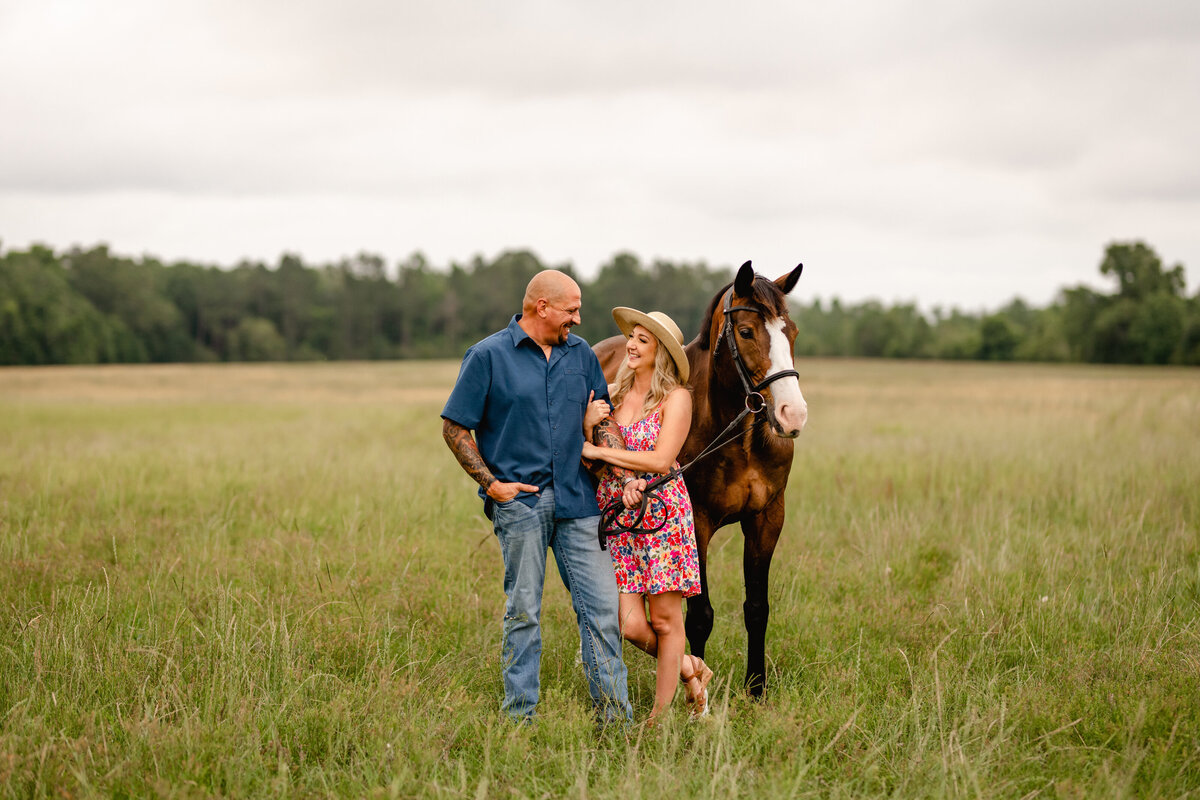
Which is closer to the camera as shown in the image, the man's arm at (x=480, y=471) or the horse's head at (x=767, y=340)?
the man's arm at (x=480, y=471)

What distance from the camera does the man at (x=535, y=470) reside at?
11.4ft

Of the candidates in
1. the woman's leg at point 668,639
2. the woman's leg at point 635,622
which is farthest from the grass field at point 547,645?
the woman's leg at point 635,622

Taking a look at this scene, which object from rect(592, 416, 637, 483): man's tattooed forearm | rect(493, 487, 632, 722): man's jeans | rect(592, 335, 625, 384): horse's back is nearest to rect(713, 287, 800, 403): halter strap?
rect(592, 416, 637, 483): man's tattooed forearm

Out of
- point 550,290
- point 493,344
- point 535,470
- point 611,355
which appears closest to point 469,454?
point 535,470

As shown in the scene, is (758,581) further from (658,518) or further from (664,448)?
(664,448)

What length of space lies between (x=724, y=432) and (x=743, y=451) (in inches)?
11.6

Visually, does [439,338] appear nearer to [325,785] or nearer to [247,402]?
[247,402]

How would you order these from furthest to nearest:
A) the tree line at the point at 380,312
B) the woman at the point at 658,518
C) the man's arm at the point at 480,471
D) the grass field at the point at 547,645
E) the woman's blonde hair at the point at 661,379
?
1. the tree line at the point at 380,312
2. the woman's blonde hair at the point at 661,379
3. the woman at the point at 658,518
4. the man's arm at the point at 480,471
5. the grass field at the point at 547,645

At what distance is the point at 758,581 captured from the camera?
438cm

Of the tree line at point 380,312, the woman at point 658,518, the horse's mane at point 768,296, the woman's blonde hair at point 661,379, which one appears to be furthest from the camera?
the tree line at point 380,312

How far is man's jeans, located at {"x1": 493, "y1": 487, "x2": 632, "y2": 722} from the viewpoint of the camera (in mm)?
3529

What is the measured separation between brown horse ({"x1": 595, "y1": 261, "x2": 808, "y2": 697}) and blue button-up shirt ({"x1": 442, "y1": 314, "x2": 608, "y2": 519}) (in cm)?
91

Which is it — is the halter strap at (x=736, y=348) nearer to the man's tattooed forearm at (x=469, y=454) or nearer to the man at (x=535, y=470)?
the man at (x=535, y=470)

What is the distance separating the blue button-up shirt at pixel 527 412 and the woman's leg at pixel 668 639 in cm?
54
